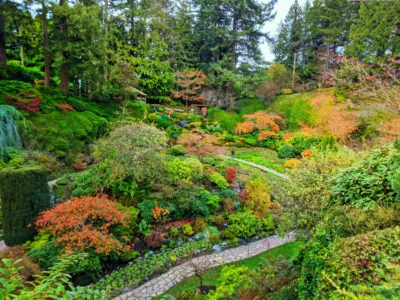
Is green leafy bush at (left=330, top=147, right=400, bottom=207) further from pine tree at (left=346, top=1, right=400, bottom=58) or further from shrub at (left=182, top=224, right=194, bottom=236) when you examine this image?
pine tree at (left=346, top=1, right=400, bottom=58)

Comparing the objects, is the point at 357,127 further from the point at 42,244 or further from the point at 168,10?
the point at 168,10

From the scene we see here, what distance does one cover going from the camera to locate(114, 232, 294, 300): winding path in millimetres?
5703

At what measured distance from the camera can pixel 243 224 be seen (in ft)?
28.3

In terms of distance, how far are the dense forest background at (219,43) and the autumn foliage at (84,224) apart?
1185cm

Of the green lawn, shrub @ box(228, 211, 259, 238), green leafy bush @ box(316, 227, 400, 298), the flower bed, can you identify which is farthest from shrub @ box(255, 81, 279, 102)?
green leafy bush @ box(316, 227, 400, 298)

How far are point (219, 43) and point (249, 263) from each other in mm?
24765

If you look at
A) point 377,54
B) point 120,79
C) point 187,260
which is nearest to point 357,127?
point 377,54

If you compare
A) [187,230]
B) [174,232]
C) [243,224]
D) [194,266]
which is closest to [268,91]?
[243,224]

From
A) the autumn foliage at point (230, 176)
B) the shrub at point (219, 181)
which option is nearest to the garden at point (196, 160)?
the autumn foliage at point (230, 176)

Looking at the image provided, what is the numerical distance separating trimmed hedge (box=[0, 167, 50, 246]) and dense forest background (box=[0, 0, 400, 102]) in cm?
1085

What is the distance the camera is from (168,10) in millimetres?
25688

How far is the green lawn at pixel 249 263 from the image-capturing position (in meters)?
5.82

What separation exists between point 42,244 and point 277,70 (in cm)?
2532

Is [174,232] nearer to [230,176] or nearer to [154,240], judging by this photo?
[154,240]
